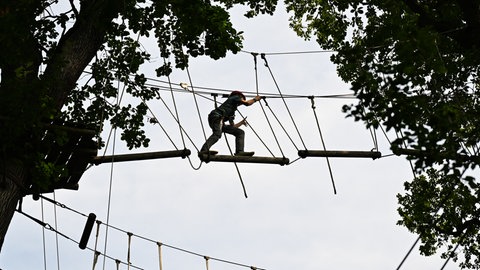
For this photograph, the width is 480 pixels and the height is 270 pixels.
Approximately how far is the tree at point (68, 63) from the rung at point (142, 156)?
470 millimetres

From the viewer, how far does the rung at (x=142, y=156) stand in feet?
32.8

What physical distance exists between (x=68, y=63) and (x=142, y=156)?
149 centimetres

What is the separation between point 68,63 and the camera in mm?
9516

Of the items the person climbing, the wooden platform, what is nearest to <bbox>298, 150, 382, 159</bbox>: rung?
the person climbing

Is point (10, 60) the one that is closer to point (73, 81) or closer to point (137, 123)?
point (73, 81)

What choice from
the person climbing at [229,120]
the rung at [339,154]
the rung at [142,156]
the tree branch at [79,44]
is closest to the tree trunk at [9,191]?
the tree branch at [79,44]

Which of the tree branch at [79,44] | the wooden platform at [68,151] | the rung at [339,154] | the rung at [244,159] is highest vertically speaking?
the tree branch at [79,44]

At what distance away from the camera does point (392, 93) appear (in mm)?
7215

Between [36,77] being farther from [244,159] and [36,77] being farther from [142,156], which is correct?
[244,159]

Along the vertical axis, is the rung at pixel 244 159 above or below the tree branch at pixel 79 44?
below

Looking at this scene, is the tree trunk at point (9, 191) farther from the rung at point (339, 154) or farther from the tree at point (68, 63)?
the rung at point (339, 154)

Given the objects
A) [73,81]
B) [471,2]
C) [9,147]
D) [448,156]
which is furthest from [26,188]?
[471,2]

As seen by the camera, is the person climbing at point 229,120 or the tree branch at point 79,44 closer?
the tree branch at point 79,44

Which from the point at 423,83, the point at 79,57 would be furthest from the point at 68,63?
the point at 423,83
